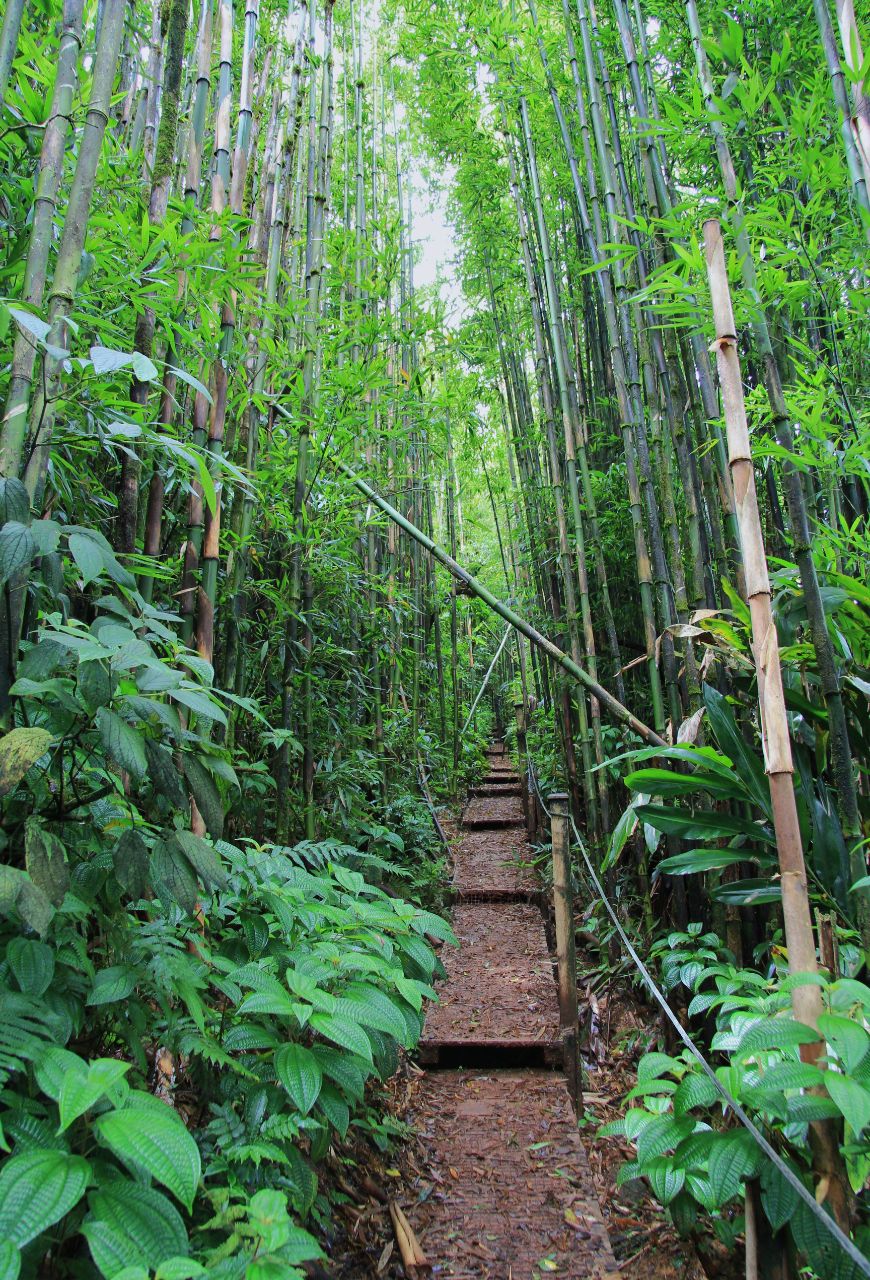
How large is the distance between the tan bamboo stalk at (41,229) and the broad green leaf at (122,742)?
34 centimetres

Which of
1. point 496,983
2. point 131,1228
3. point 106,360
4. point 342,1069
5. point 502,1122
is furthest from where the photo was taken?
point 496,983

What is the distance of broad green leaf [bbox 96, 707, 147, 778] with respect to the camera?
0.73 metres

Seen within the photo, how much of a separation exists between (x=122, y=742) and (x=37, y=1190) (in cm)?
39

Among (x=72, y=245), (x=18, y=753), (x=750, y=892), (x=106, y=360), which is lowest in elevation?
(x=750, y=892)

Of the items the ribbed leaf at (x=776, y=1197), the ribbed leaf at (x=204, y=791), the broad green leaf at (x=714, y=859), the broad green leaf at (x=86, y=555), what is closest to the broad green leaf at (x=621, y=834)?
the broad green leaf at (x=714, y=859)

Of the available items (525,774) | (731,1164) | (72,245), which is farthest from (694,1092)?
(525,774)

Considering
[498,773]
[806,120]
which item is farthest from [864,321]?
[498,773]

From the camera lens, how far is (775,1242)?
783 millimetres

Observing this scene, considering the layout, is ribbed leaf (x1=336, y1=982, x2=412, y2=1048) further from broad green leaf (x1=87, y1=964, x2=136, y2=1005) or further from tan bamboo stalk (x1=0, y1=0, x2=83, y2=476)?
tan bamboo stalk (x1=0, y1=0, x2=83, y2=476)

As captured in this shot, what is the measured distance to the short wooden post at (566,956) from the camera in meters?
1.87

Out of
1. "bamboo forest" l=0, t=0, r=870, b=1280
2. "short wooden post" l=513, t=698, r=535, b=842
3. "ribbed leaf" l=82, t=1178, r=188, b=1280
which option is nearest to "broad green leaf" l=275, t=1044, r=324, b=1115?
"bamboo forest" l=0, t=0, r=870, b=1280

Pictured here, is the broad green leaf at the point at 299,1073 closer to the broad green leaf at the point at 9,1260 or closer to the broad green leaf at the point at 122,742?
the broad green leaf at the point at 9,1260

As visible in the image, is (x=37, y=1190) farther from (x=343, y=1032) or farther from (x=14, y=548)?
(x=14, y=548)

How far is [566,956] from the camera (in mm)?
1941
